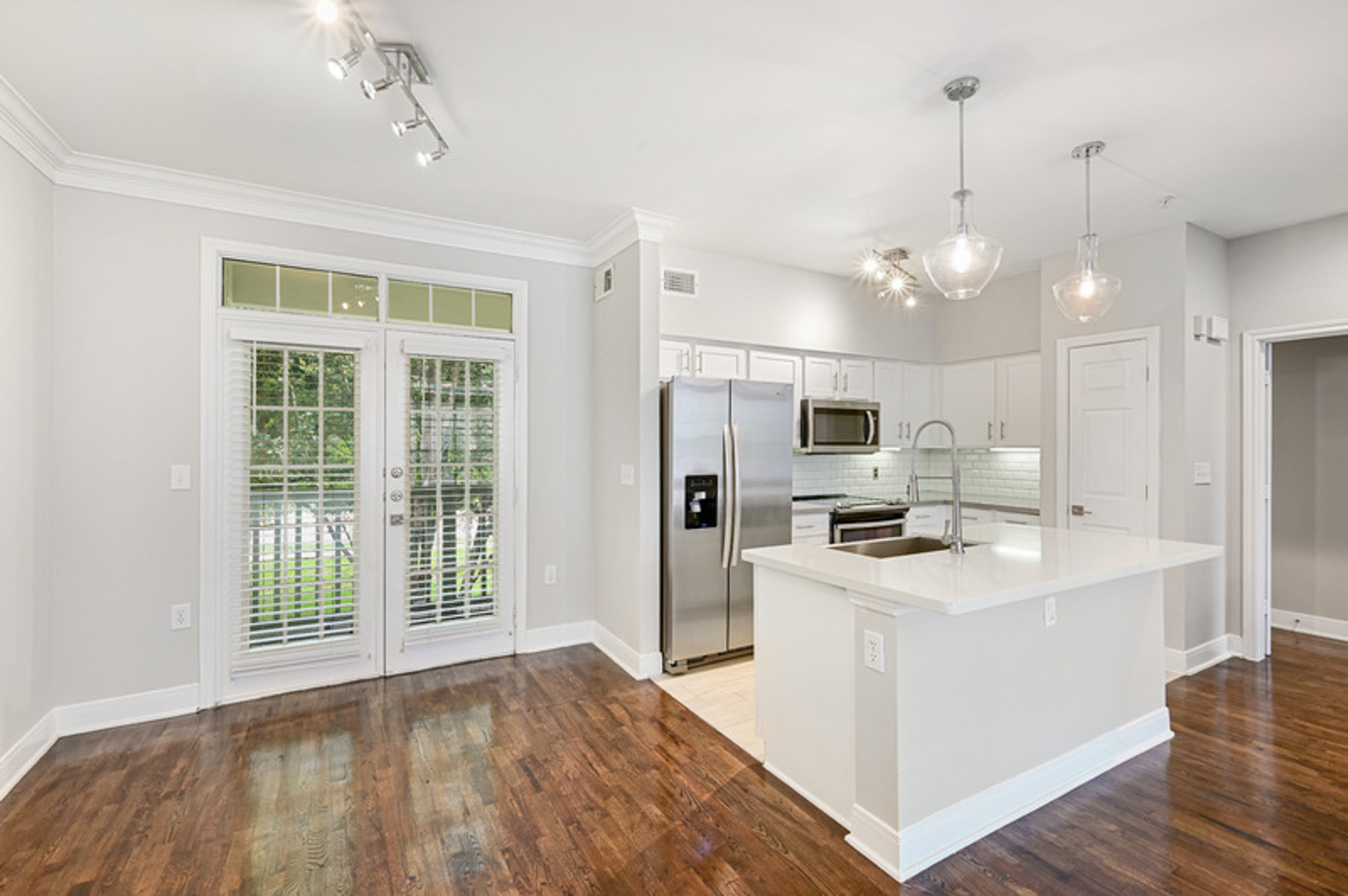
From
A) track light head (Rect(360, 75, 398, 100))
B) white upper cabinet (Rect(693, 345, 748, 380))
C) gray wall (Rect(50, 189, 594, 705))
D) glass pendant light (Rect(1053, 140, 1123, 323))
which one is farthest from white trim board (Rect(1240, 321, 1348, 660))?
gray wall (Rect(50, 189, 594, 705))

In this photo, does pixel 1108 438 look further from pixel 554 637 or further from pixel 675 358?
pixel 554 637

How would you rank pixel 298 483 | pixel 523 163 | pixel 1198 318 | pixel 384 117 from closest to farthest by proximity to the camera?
pixel 384 117, pixel 523 163, pixel 298 483, pixel 1198 318

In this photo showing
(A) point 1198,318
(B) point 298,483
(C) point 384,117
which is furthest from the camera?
(A) point 1198,318

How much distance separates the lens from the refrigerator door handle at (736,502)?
392 cm

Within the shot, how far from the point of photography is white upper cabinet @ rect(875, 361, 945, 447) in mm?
5469

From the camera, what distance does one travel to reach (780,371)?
4848 mm

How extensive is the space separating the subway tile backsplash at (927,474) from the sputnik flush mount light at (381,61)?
12.6 ft

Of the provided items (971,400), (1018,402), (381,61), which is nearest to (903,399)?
(971,400)

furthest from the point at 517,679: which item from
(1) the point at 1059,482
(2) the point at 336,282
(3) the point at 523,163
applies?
(1) the point at 1059,482

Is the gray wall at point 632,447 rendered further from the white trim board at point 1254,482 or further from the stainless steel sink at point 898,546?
the white trim board at point 1254,482

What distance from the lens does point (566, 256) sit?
4262 millimetres

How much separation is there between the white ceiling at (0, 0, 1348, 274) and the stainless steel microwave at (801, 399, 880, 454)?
5.45 ft

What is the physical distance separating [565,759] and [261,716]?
5.56 feet

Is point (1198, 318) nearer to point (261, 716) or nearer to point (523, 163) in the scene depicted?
point (523, 163)
